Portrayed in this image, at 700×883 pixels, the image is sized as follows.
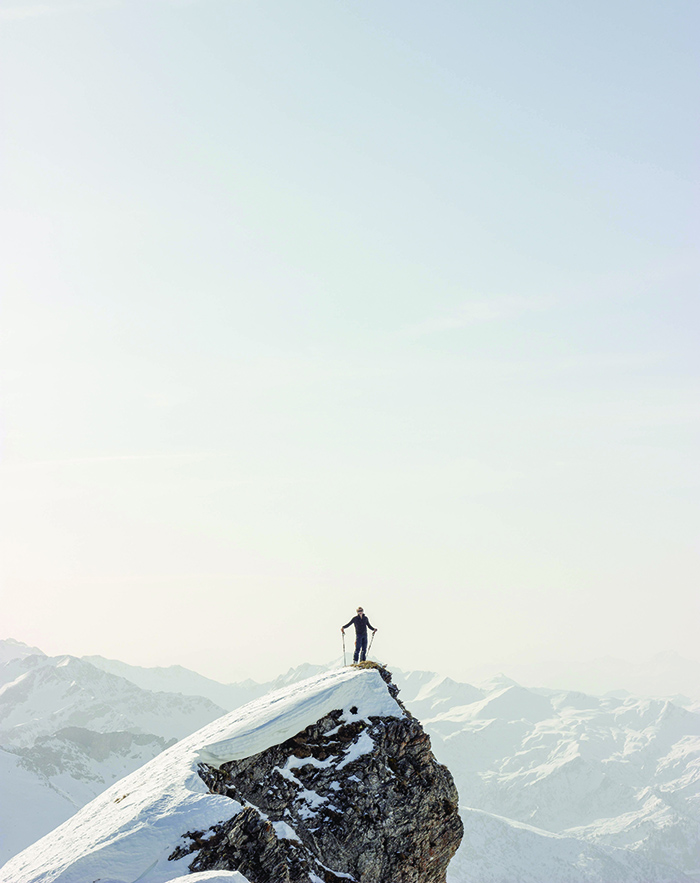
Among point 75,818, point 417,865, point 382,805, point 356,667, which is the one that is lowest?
point 417,865

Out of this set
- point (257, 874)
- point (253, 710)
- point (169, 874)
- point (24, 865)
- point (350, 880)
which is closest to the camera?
point (169, 874)

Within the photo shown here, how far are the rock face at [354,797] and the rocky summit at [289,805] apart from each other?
0.04 m

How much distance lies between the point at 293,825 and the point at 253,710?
7.21 meters

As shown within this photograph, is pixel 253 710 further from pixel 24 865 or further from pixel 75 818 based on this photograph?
pixel 24 865

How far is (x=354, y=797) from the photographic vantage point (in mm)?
31609

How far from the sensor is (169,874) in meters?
23.4

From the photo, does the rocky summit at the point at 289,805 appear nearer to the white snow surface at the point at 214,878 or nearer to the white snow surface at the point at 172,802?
the white snow surface at the point at 172,802

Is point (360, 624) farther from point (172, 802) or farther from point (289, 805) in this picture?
point (172, 802)

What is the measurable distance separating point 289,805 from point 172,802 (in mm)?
5870

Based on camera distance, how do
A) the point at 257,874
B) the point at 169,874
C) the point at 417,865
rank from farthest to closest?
the point at 417,865, the point at 257,874, the point at 169,874

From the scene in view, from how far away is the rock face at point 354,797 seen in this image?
30.3 meters

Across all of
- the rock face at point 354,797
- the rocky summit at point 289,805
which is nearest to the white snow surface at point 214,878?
the rocky summit at point 289,805

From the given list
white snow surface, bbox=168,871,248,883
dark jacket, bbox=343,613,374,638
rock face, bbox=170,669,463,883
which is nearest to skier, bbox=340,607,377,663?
dark jacket, bbox=343,613,374,638

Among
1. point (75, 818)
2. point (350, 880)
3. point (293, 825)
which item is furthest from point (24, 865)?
point (350, 880)
